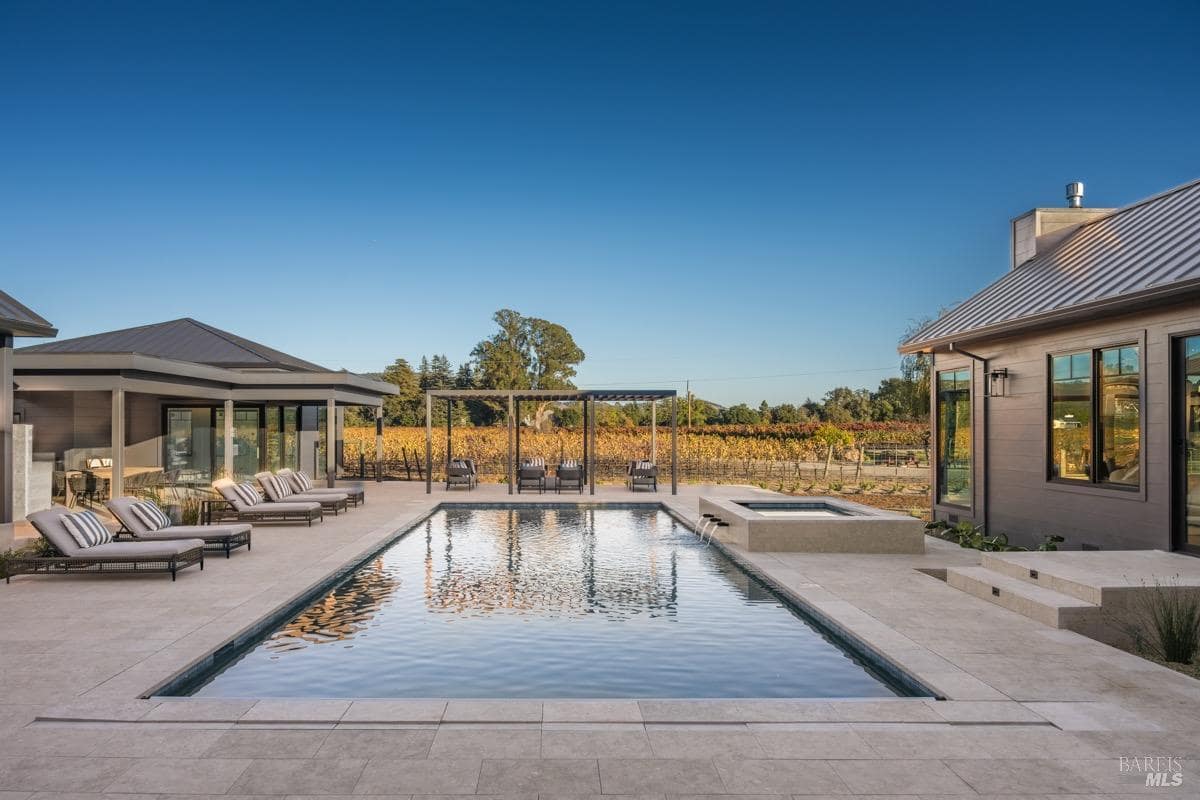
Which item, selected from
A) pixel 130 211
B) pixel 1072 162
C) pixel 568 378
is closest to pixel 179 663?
pixel 130 211

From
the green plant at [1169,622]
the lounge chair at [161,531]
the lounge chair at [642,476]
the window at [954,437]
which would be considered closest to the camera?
the green plant at [1169,622]

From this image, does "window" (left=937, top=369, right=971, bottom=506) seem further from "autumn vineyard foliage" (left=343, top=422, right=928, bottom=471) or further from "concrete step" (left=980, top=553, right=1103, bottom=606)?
"autumn vineyard foliage" (left=343, top=422, right=928, bottom=471)

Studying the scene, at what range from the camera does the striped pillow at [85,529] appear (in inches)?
319

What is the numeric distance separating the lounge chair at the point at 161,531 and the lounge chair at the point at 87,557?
95 cm

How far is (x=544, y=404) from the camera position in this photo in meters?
45.1

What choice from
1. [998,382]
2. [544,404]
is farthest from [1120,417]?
[544,404]

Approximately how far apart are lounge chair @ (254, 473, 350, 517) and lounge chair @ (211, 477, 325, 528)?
0.45 metres

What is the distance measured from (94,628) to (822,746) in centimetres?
534

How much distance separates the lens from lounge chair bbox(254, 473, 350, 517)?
13203 millimetres

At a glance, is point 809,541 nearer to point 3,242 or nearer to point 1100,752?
point 1100,752

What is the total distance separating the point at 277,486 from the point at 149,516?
3955mm

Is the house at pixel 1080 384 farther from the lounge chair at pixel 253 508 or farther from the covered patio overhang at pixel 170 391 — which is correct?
the covered patio overhang at pixel 170 391

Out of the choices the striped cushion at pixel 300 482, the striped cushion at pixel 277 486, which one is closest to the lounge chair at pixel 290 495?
the striped cushion at pixel 277 486

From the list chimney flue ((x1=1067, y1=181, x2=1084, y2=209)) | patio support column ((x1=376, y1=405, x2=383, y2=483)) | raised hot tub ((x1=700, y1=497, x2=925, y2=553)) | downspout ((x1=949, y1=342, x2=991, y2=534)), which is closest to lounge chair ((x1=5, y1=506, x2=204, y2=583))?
raised hot tub ((x1=700, y1=497, x2=925, y2=553))
